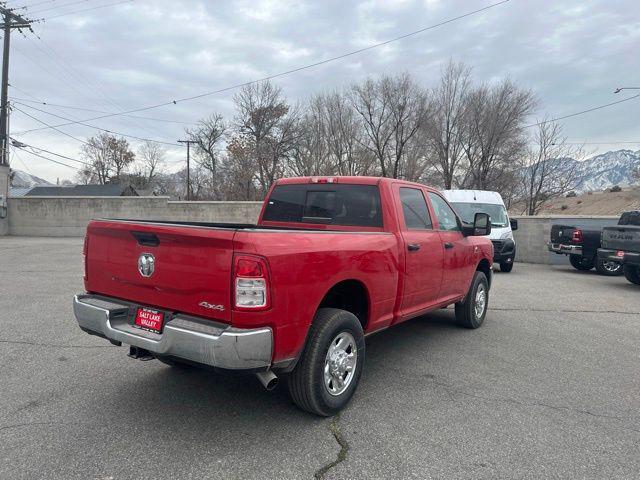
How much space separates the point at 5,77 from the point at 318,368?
2926 cm

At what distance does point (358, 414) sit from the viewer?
362cm

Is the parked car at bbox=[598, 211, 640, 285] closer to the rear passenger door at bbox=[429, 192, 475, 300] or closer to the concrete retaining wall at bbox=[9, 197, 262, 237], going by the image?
the rear passenger door at bbox=[429, 192, 475, 300]

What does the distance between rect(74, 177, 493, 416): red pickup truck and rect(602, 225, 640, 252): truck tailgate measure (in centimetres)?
795

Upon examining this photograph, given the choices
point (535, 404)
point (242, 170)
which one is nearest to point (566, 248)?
point (535, 404)

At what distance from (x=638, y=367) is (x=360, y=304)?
330 centimetres

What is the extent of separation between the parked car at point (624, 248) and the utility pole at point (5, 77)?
2712cm

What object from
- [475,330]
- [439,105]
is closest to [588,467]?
[475,330]

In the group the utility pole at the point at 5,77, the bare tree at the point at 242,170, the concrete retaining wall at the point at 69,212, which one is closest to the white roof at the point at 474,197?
the concrete retaining wall at the point at 69,212

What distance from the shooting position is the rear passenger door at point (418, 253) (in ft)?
14.6

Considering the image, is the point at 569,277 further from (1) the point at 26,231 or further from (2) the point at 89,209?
(1) the point at 26,231

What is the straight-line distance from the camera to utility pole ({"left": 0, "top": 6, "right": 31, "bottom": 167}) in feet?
79.8

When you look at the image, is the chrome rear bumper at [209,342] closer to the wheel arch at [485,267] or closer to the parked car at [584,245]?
the wheel arch at [485,267]

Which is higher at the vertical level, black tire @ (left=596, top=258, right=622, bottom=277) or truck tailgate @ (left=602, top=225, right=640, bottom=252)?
truck tailgate @ (left=602, top=225, right=640, bottom=252)

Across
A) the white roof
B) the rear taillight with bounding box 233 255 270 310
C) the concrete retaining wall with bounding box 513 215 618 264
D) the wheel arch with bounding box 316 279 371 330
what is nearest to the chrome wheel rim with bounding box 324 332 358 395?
the wheel arch with bounding box 316 279 371 330
